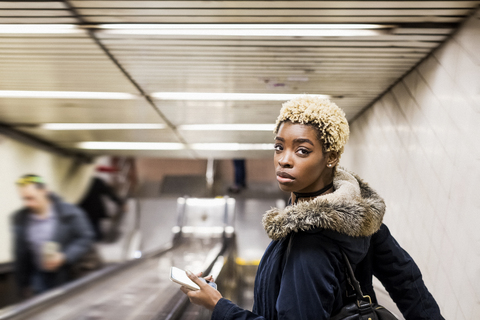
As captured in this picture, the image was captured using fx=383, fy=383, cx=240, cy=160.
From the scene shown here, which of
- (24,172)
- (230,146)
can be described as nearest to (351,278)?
(230,146)

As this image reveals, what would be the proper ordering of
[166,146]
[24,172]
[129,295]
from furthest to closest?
[166,146]
[24,172]
[129,295]

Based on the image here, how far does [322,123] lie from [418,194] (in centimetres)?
321

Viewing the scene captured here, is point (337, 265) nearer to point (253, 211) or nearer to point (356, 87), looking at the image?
Result: point (356, 87)

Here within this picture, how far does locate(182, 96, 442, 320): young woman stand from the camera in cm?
116

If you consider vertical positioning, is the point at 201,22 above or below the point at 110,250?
above

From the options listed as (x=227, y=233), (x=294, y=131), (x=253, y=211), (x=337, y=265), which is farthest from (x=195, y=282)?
(x=253, y=211)

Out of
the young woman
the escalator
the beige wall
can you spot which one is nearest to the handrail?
the escalator

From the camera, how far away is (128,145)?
409 inches

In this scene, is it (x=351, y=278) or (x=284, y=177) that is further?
(x=284, y=177)

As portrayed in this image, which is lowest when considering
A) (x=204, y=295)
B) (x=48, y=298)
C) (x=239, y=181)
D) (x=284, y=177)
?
(x=48, y=298)

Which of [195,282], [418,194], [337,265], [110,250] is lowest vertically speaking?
[110,250]

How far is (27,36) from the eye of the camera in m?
3.69

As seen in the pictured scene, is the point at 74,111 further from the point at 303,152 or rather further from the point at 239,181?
the point at 239,181

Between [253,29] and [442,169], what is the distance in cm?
215
